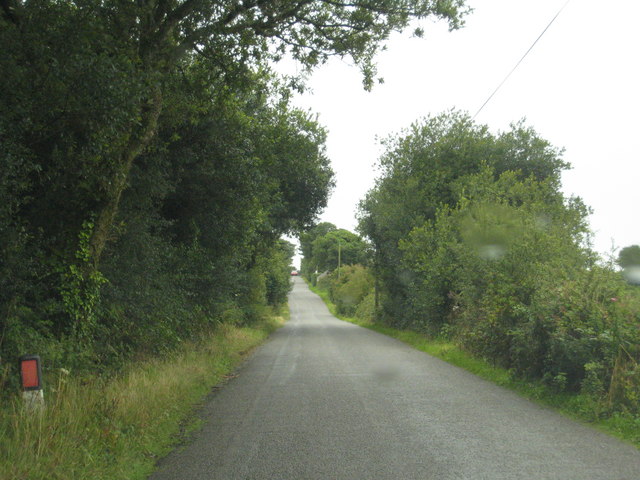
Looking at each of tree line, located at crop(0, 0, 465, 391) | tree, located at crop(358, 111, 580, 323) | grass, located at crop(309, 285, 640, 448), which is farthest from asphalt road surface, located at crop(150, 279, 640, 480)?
tree, located at crop(358, 111, 580, 323)

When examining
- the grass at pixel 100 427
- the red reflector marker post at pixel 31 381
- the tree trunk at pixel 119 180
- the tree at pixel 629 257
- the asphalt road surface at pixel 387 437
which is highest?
the tree trunk at pixel 119 180

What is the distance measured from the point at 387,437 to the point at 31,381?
12.5 feet

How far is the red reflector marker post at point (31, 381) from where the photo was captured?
5.43 meters

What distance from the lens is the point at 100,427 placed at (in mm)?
5891

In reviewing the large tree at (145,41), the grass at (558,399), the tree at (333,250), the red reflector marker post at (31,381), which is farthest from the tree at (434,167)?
the tree at (333,250)

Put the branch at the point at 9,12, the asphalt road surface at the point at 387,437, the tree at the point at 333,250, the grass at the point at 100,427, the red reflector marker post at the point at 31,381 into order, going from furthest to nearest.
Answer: the tree at the point at 333,250
the branch at the point at 9,12
the red reflector marker post at the point at 31,381
the asphalt road surface at the point at 387,437
the grass at the point at 100,427

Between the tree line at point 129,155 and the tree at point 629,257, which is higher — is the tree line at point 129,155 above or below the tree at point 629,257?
above

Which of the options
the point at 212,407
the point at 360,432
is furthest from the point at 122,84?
the point at 360,432

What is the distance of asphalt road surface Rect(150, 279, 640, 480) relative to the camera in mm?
5215

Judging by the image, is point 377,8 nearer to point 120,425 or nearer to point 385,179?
point 120,425

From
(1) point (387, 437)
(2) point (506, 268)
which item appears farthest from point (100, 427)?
(2) point (506, 268)

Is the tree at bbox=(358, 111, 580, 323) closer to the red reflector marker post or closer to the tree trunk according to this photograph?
the tree trunk

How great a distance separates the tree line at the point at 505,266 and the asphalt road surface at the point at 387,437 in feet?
3.72

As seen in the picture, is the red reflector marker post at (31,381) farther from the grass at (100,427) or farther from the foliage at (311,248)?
the foliage at (311,248)
